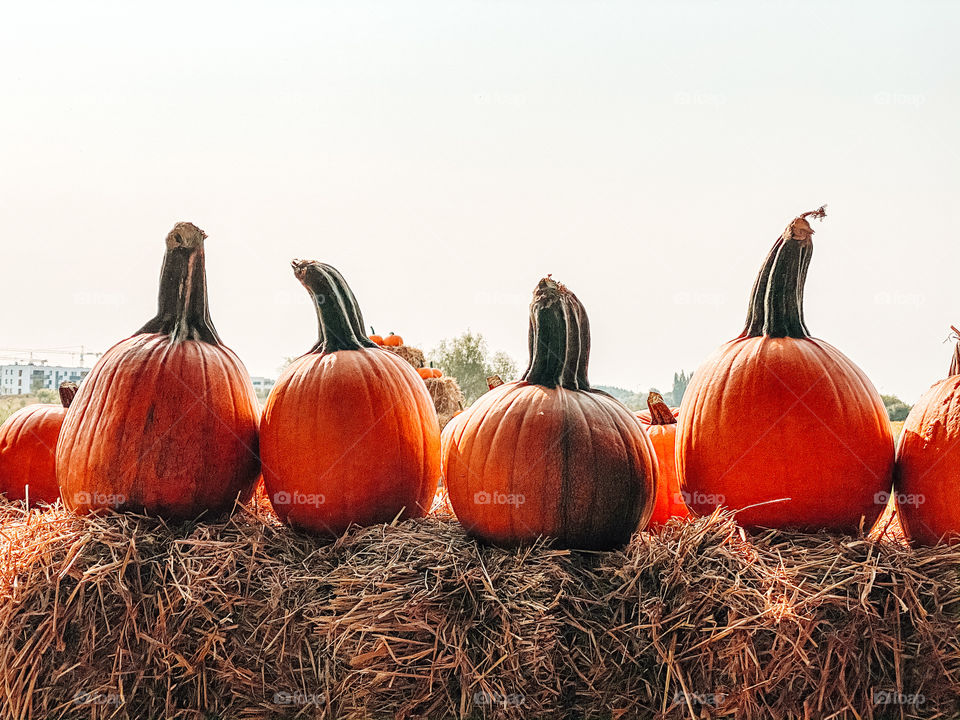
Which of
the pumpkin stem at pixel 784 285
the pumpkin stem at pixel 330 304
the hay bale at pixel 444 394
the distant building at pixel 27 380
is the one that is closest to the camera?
the pumpkin stem at pixel 784 285

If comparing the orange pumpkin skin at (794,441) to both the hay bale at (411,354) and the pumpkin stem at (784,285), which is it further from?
the hay bale at (411,354)

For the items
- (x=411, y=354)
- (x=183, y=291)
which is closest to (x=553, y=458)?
(x=183, y=291)

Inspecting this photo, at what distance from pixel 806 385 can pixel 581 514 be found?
756 millimetres

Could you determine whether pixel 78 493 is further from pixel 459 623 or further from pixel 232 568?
pixel 459 623

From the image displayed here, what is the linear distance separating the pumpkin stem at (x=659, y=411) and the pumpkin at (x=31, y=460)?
2454 millimetres

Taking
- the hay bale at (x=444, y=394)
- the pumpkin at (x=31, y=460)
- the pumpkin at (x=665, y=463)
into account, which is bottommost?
the hay bale at (x=444, y=394)

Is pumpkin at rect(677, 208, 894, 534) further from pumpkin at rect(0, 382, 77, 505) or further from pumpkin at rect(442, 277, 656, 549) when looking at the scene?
pumpkin at rect(0, 382, 77, 505)

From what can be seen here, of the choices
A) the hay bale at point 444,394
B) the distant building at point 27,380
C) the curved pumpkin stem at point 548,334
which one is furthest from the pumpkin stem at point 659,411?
the distant building at point 27,380

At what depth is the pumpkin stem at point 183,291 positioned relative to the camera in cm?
240

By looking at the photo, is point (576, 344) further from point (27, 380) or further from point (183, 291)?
point (27, 380)

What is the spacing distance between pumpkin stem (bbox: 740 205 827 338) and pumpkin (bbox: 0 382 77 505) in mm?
2796

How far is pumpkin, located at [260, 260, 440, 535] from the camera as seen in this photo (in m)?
2.16

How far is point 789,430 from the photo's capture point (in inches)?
81.4

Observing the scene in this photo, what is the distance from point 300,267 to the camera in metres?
2.34
